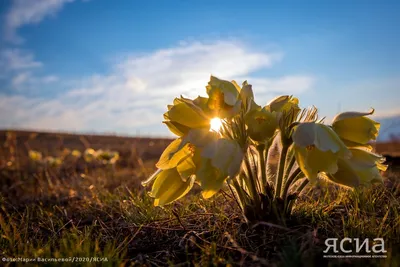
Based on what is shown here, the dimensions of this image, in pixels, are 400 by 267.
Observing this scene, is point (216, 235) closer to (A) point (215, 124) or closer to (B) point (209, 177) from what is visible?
(B) point (209, 177)

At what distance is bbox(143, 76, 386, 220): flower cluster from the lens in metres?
1.58

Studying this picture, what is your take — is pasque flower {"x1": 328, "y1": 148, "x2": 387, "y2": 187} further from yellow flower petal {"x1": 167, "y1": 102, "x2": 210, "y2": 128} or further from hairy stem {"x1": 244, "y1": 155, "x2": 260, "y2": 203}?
yellow flower petal {"x1": 167, "y1": 102, "x2": 210, "y2": 128}

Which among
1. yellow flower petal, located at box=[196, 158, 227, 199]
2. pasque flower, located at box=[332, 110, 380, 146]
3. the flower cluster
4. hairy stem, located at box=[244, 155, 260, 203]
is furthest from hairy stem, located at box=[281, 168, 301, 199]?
yellow flower petal, located at box=[196, 158, 227, 199]

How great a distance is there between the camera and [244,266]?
149cm

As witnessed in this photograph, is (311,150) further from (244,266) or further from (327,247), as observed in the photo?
(244,266)

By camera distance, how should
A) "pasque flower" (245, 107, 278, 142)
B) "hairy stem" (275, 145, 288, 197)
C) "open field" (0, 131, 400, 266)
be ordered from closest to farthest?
"open field" (0, 131, 400, 266) → "pasque flower" (245, 107, 278, 142) → "hairy stem" (275, 145, 288, 197)

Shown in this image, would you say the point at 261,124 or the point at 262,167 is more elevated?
the point at 261,124

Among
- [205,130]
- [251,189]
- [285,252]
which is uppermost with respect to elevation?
[205,130]

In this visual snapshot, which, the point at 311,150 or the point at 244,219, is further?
the point at 244,219

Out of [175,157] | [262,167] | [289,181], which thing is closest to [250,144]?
[262,167]

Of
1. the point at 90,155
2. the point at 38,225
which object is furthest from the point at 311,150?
the point at 90,155

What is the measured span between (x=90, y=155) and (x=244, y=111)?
5371mm

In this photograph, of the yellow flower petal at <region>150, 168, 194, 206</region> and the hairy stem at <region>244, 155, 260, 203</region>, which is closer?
the hairy stem at <region>244, 155, 260, 203</region>

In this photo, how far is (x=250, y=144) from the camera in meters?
1.80
